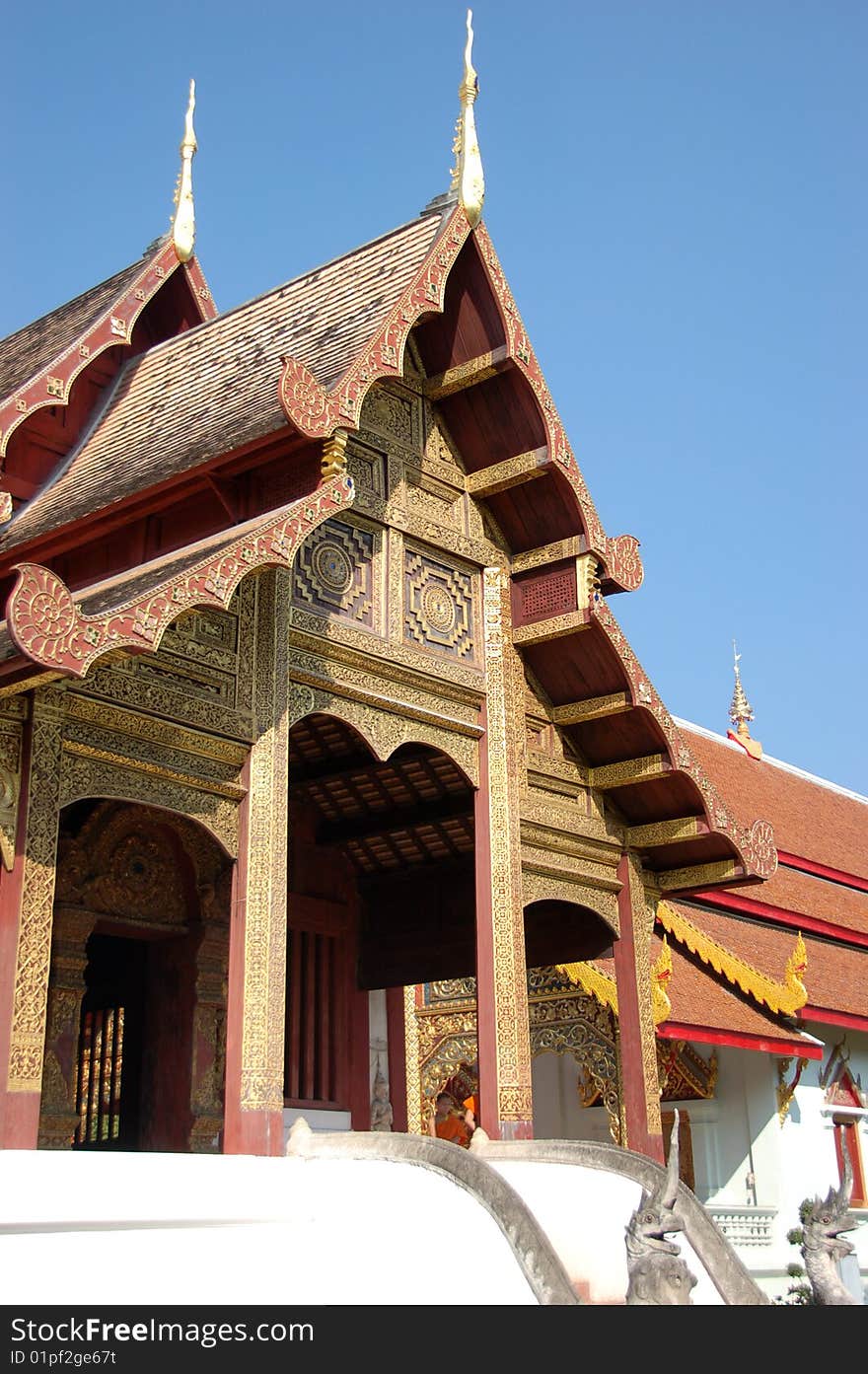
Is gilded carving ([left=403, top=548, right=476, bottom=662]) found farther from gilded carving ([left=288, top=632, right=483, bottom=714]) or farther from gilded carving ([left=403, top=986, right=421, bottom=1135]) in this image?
gilded carving ([left=403, top=986, right=421, bottom=1135])

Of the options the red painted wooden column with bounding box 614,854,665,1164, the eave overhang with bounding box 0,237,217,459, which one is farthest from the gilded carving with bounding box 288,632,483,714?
the eave overhang with bounding box 0,237,217,459

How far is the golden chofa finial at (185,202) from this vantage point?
1119 cm

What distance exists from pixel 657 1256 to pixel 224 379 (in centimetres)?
571

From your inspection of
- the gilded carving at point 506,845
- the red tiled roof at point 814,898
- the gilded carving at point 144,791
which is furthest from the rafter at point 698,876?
the red tiled roof at point 814,898

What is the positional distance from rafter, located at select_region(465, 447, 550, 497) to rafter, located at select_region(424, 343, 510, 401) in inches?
21.7

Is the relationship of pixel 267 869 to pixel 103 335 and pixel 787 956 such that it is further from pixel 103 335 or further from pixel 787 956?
pixel 787 956

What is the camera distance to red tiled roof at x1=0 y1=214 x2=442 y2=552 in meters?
8.38

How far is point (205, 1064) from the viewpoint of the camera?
10805mm

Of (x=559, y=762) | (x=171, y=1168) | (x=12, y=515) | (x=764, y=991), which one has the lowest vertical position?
(x=171, y=1168)

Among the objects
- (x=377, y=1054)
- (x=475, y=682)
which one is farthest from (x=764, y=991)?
(x=475, y=682)

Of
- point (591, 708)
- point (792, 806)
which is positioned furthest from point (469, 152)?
point (792, 806)

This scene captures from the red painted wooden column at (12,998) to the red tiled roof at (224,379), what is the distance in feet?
6.85

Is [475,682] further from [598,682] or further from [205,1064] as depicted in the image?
[205,1064]

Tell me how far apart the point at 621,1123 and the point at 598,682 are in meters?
3.12
